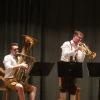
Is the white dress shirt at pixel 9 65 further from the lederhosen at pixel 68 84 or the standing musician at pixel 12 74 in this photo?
the lederhosen at pixel 68 84

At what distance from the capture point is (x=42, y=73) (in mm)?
7184

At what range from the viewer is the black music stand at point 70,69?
6816mm

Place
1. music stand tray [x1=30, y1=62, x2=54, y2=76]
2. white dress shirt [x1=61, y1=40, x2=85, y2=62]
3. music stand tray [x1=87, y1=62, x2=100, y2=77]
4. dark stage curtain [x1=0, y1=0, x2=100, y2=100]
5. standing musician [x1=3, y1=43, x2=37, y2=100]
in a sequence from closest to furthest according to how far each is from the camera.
A: music stand tray [x1=87, y1=62, x2=100, y2=77] < music stand tray [x1=30, y1=62, x2=54, y2=76] < white dress shirt [x1=61, y1=40, x2=85, y2=62] < standing musician [x1=3, y1=43, x2=37, y2=100] < dark stage curtain [x1=0, y1=0, x2=100, y2=100]

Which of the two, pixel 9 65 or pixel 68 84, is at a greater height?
pixel 9 65

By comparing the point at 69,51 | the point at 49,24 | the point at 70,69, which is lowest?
the point at 70,69

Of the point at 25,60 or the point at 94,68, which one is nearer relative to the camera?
the point at 94,68

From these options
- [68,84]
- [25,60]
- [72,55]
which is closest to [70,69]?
[72,55]

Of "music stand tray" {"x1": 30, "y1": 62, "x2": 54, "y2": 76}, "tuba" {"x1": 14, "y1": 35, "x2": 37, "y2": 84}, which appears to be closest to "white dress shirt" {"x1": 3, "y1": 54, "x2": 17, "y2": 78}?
"tuba" {"x1": 14, "y1": 35, "x2": 37, "y2": 84}

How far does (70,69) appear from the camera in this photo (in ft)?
22.5

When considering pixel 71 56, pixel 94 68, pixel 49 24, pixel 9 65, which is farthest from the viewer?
pixel 49 24

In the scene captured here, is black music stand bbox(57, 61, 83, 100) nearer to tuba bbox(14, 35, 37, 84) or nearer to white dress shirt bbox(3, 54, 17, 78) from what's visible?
tuba bbox(14, 35, 37, 84)

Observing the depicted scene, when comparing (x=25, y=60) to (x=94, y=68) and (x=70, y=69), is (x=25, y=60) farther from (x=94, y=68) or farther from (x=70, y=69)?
(x=94, y=68)

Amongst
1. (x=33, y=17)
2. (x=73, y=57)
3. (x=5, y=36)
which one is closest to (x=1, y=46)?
(x=5, y=36)

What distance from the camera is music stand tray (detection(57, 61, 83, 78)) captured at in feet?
22.4
